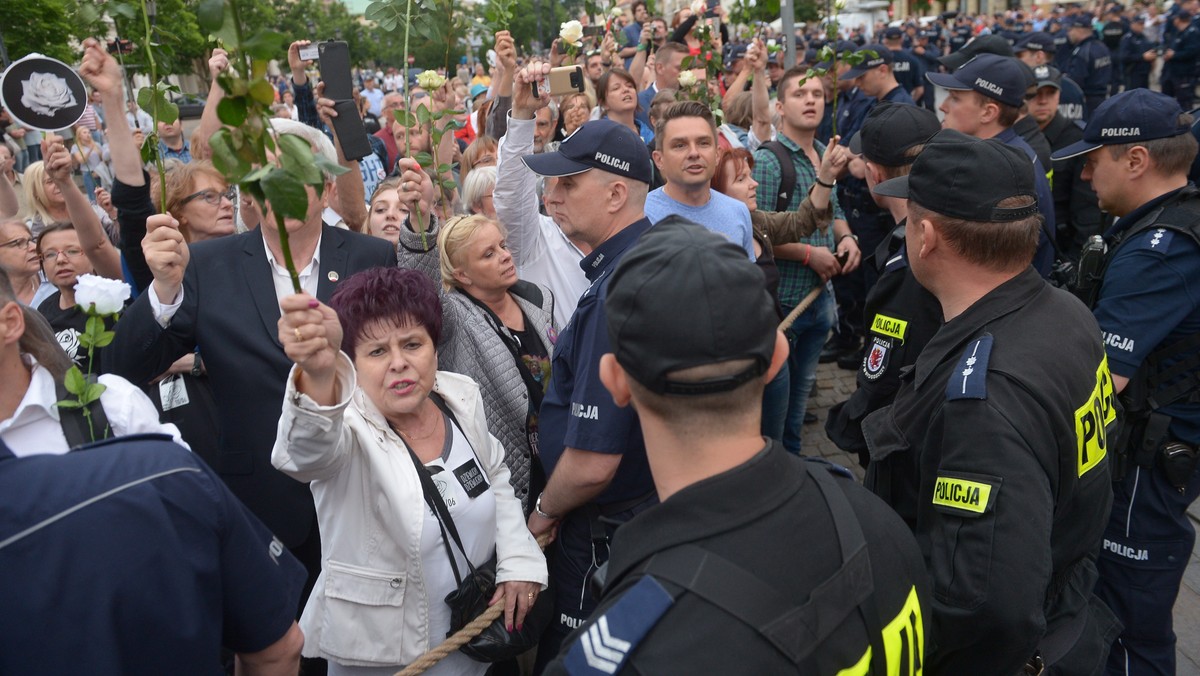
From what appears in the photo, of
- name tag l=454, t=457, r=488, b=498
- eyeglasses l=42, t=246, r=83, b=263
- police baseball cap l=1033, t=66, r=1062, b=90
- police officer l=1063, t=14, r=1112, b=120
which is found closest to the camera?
name tag l=454, t=457, r=488, b=498

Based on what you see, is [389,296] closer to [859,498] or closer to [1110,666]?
[859,498]

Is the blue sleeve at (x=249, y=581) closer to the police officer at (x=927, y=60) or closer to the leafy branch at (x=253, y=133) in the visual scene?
the leafy branch at (x=253, y=133)

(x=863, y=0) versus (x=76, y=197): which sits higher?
(x=76, y=197)

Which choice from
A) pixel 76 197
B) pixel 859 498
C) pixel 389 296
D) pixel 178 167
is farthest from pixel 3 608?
pixel 178 167

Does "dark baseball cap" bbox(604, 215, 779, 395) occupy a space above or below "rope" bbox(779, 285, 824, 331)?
above

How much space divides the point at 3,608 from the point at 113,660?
21 centimetres

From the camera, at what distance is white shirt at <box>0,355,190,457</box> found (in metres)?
2.14

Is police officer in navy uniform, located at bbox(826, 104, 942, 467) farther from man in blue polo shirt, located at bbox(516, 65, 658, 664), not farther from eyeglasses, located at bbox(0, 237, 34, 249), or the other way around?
eyeglasses, located at bbox(0, 237, 34, 249)

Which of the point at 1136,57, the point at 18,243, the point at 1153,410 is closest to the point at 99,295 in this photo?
the point at 18,243

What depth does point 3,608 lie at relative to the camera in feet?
4.95

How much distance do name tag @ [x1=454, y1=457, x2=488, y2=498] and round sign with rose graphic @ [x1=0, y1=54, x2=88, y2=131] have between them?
2316mm

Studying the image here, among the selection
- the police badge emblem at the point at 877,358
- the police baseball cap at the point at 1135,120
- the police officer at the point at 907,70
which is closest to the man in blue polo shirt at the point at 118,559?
the police badge emblem at the point at 877,358

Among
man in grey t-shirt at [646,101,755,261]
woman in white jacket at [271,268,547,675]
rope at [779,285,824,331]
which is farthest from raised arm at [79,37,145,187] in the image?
rope at [779,285,824,331]

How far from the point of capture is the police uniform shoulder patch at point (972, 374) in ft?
6.70
